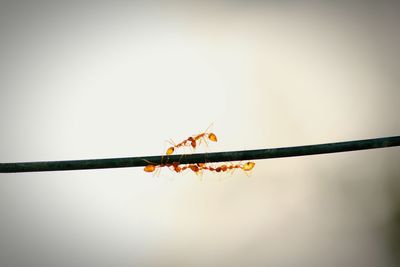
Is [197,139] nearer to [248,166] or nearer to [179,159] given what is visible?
[248,166]

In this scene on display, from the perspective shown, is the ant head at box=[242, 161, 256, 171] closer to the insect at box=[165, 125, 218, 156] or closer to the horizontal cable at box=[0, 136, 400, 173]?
the insect at box=[165, 125, 218, 156]

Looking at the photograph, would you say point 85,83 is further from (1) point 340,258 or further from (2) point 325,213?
(1) point 340,258

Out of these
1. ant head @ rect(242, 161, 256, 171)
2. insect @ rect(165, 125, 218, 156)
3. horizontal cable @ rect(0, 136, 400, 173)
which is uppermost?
insect @ rect(165, 125, 218, 156)

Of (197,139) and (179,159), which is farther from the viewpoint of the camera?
(197,139)

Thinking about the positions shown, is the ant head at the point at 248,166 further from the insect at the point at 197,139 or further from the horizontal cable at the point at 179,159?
the horizontal cable at the point at 179,159

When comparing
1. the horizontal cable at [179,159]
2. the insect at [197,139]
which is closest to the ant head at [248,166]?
the insect at [197,139]

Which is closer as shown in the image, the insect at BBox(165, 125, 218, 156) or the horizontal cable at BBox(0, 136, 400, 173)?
the horizontal cable at BBox(0, 136, 400, 173)

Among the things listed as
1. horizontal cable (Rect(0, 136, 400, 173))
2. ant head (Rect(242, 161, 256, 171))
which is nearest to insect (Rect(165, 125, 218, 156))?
ant head (Rect(242, 161, 256, 171))

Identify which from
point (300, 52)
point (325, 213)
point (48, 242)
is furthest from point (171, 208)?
point (300, 52)

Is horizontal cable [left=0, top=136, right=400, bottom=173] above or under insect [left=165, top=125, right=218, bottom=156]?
under

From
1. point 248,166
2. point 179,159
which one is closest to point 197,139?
point 248,166

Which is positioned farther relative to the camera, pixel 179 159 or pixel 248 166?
pixel 248 166

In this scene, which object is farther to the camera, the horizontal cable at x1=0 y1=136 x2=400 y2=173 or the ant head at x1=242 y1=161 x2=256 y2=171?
the ant head at x1=242 y1=161 x2=256 y2=171
